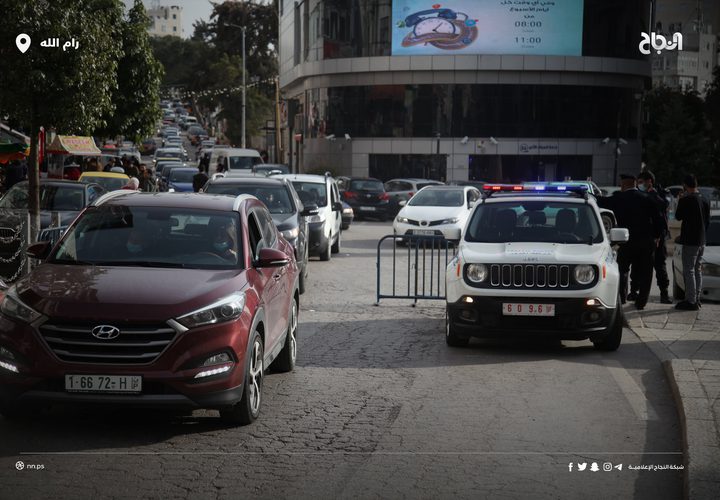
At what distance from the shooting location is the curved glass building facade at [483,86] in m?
71.3

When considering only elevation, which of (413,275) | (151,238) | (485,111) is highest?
(485,111)

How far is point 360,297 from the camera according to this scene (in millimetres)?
17156

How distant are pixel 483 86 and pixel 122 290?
66.1 metres

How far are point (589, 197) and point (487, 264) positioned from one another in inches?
91.2

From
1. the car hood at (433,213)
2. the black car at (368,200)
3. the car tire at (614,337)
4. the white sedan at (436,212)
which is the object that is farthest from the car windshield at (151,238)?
the black car at (368,200)

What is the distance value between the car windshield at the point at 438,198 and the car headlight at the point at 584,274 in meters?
17.5

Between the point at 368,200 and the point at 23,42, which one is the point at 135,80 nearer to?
the point at 368,200

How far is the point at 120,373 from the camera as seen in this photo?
7.26m

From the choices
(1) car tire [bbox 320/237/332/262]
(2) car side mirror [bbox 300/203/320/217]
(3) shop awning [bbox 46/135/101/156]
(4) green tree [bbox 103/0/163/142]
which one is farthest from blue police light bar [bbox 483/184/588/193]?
(3) shop awning [bbox 46/135/101/156]

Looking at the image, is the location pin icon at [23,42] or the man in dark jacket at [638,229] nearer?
the man in dark jacket at [638,229]

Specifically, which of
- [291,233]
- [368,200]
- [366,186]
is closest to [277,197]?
[291,233]

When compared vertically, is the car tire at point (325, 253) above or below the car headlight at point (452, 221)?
below

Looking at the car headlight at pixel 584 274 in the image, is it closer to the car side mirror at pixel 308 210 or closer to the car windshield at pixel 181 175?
the car side mirror at pixel 308 210

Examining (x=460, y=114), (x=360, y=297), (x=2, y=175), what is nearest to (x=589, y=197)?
(x=360, y=297)
